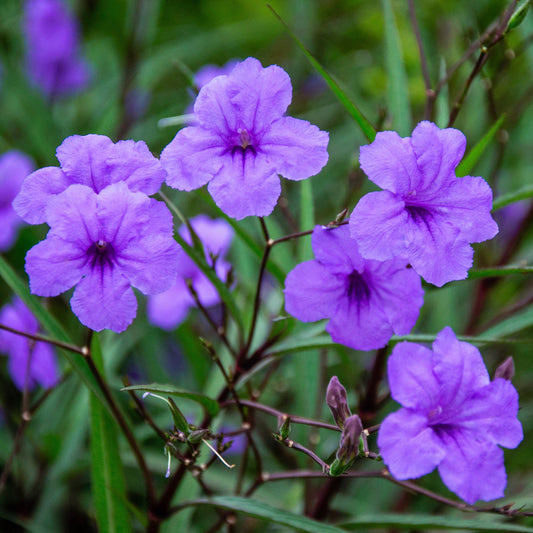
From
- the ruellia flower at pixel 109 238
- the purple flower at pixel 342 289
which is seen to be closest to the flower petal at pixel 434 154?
the purple flower at pixel 342 289

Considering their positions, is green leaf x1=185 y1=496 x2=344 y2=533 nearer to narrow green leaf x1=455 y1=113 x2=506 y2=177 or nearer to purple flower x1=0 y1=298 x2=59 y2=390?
narrow green leaf x1=455 y1=113 x2=506 y2=177

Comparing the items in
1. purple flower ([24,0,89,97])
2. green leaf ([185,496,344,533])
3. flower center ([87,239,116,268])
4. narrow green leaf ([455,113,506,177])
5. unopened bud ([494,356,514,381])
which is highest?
purple flower ([24,0,89,97])

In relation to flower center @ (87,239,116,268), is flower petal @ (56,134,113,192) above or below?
above

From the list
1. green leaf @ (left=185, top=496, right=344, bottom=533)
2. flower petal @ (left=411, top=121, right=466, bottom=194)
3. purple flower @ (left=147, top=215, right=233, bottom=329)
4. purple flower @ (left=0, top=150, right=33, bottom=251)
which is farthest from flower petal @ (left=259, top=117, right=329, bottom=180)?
purple flower @ (left=0, top=150, right=33, bottom=251)

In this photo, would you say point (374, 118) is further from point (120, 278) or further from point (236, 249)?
point (120, 278)

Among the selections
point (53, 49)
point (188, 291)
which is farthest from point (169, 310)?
point (53, 49)

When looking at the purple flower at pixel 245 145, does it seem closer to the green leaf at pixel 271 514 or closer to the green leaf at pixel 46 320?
the green leaf at pixel 46 320

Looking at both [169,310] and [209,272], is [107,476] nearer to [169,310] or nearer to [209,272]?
[209,272]

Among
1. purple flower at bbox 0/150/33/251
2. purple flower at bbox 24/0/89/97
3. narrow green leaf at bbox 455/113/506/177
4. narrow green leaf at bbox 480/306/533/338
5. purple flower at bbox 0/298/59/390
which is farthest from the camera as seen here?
purple flower at bbox 24/0/89/97
